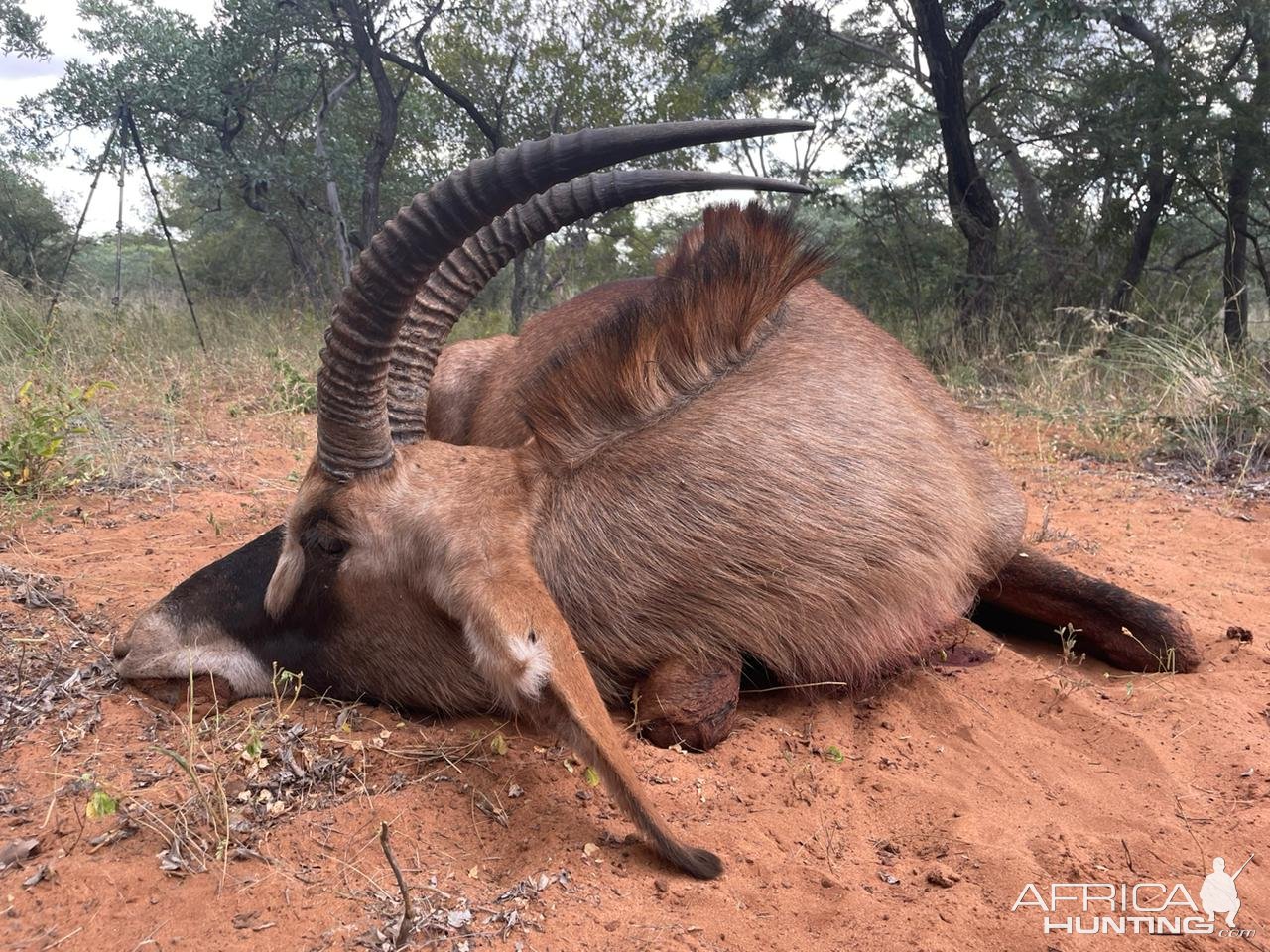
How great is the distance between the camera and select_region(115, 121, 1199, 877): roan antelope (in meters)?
2.53

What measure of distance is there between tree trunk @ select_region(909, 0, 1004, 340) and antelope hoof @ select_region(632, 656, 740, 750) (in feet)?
30.3

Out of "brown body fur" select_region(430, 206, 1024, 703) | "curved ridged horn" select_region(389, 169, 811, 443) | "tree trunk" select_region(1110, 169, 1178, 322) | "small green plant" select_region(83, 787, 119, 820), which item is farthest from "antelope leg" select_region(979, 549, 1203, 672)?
"tree trunk" select_region(1110, 169, 1178, 322)

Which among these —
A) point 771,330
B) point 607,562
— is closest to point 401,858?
point 607,562

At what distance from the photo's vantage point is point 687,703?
2.58 m

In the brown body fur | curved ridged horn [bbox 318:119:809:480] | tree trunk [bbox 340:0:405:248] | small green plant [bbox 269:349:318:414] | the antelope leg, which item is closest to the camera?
curved ridged horn [bbox 318:119:809:480]

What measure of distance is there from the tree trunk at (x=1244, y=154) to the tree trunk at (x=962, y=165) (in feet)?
8.54

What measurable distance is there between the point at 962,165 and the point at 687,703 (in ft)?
36.0

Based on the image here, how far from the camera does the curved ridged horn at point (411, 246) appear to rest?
2.35 meters

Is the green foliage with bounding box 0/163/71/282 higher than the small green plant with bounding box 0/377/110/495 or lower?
higher

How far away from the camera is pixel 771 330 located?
336 centimetres

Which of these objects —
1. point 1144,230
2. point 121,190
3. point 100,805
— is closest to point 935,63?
point 1144,230

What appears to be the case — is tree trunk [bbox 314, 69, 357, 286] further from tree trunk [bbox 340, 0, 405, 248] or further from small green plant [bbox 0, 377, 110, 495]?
small green plant [bbox 0, 377, 110, 495]

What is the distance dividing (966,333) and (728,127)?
9.46 metres

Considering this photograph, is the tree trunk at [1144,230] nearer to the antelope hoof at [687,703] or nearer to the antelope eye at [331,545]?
the antelope hoof at [687,703]
